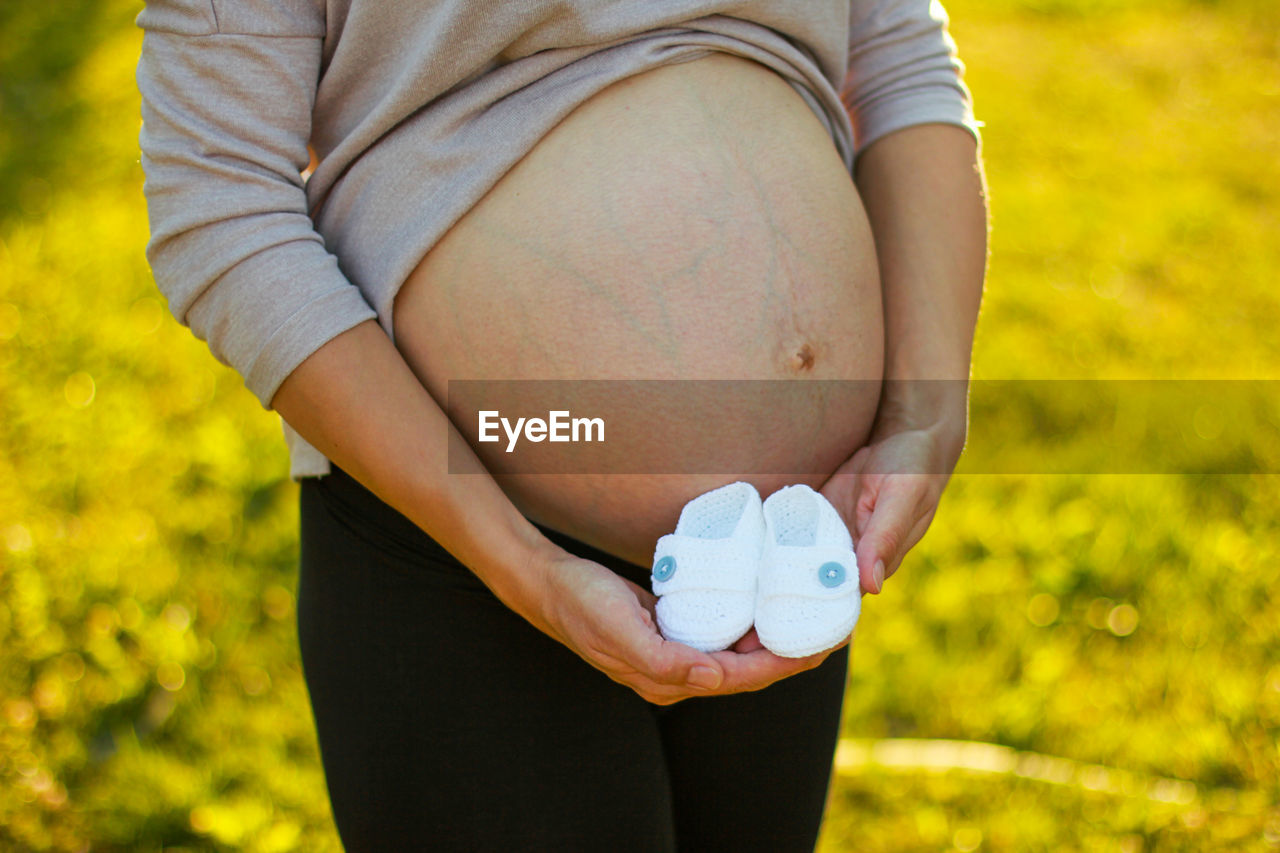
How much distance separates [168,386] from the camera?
329cm

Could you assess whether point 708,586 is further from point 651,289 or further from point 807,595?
point 651,289

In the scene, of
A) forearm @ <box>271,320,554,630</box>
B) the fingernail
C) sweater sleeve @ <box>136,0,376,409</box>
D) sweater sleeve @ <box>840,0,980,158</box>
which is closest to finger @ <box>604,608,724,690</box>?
the fingernail

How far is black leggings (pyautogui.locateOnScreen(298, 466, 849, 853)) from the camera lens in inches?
46.5

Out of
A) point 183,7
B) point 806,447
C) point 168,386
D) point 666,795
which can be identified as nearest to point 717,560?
point 806,447

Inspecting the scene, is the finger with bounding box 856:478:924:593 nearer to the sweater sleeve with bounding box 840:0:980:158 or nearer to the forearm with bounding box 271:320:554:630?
the forearm with bounding box 271:320:554:630

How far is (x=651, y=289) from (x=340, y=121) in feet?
1.34

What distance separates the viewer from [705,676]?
3.19 feet

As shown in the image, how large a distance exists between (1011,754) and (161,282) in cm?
187

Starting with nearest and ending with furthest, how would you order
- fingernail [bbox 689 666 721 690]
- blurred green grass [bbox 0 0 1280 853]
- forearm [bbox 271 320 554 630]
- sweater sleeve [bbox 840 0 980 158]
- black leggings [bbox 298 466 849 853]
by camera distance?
fingernail [bbox 689 666 721 690] < forearm [bbox 271 320 554 630] < black leggings [bbox 298 466 849 853] < sweater sleeve [bbox 840 0 980 158] < blurred green grass [bbox 0 0 1280 853]

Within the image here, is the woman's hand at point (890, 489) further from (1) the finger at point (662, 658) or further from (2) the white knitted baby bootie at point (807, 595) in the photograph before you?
(1) the finger at point (662, 658)

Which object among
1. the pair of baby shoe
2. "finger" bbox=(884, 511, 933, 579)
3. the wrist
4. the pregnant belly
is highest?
the pregnant belly

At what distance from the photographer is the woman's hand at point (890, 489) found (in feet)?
3.63

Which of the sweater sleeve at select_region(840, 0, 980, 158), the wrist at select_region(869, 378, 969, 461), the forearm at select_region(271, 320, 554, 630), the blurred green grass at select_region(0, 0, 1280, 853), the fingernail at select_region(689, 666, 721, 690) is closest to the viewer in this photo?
the fingernail at select_region(689, 666, 721, 690)

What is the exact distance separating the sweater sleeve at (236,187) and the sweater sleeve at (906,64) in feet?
2.47
